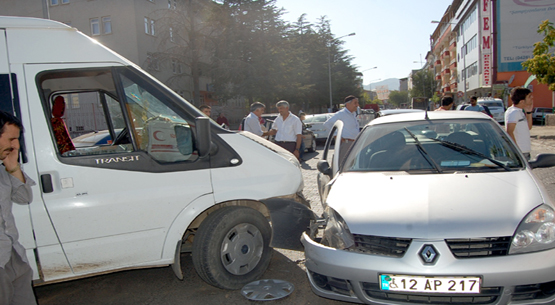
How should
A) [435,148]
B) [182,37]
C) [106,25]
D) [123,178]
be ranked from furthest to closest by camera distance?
1. [106,25]
2. [182,37]
3. [435,148]
4. [123,178]

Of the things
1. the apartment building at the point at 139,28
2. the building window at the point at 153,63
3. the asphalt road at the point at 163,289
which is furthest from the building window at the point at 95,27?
the asphalt road at the point at 163,289

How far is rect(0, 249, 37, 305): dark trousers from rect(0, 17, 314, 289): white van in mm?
753

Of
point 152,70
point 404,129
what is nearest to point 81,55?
point 404,129

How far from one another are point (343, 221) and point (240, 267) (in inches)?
45.5

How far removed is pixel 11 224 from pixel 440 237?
259 cm

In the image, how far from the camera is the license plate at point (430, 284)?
2613mm

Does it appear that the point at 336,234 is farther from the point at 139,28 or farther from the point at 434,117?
the point at 139,28

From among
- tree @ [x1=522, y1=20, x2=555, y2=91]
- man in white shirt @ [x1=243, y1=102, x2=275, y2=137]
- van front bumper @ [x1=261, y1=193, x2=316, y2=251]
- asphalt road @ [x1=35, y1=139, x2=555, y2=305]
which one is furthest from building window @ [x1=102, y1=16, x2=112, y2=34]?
van front bumper @ [x1=261, y1=193, x2=316, y2=251]

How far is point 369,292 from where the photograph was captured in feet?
9.33

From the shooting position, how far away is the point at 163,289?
3.91 m

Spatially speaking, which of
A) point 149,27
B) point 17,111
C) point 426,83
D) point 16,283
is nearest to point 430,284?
point 16,283

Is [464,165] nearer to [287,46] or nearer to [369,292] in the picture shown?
[369,292]

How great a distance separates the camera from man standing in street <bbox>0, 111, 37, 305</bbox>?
2295mm

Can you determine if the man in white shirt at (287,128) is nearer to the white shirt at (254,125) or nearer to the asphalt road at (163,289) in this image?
the white shirt at (254,125)
